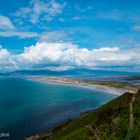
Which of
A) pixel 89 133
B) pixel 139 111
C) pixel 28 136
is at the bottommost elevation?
pixel 28 136

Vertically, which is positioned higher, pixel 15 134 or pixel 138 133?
pixel 138 133

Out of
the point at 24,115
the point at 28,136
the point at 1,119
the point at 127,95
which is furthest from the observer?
the point at 24,115

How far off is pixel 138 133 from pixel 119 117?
5666 millimetres

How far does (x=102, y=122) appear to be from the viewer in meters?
35.0

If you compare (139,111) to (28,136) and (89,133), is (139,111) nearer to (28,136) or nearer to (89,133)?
(89,133)

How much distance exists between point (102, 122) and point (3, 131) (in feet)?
177

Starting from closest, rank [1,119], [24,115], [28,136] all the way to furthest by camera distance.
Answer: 1. [28,136]
2. [1,119]
3. [24,115]

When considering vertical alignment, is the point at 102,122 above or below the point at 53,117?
above

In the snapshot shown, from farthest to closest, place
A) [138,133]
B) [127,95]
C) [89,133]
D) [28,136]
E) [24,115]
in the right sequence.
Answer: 1. [24,115]
2. [28,136]
3. [127,95]
4. [89,133]
5. [138,133]

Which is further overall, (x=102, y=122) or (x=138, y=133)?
(x=102, y=122)

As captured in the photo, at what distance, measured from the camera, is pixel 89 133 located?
33.6m

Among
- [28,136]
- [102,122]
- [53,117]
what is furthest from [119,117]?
[53,117]

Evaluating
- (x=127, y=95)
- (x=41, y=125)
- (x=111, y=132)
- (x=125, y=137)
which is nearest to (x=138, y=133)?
(x=125, y=137)

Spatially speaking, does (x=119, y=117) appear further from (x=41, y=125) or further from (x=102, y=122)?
(x=41, y=125)
